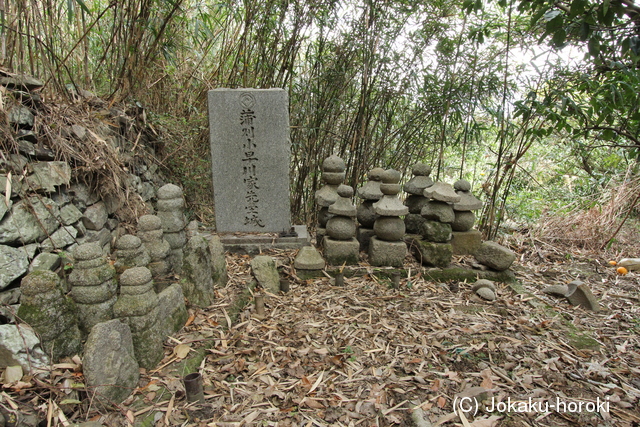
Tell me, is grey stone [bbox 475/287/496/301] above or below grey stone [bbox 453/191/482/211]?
below

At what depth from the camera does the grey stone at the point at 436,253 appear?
311 centimetres

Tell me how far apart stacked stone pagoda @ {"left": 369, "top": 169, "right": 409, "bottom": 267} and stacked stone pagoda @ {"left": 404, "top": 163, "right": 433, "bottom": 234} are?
35 cm

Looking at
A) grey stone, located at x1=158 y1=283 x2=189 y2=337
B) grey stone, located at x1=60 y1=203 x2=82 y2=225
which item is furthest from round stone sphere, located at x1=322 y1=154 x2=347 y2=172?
grey stone, located at x1=60 y1=203 x2=82 y2=225

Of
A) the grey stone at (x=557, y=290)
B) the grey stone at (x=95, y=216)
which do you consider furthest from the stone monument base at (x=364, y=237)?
the grey stone at (x=95, y=216)

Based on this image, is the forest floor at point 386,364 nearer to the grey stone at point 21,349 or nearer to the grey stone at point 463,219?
the grey stone at point 21,349

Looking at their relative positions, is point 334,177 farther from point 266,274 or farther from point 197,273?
point 197,273

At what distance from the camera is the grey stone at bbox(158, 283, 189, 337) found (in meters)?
2.03

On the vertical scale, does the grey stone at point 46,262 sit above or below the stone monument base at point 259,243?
above

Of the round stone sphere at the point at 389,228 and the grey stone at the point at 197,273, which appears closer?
the grey stone at the point at 197,273

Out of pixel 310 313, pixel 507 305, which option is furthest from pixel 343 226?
pixel 507 305

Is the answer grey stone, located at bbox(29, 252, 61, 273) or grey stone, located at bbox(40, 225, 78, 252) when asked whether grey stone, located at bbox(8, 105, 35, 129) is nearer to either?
grey stone, located at bbox(40, 225, 78, 252)

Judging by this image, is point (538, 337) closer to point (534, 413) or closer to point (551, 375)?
point (551, 375)

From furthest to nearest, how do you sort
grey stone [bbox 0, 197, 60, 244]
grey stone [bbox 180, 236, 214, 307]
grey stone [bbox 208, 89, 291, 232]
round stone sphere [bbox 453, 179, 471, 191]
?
1. grey stone [bbox 208, 89, 291, 232]
2. round stone sphere [bbox 453, 179, 471, 191]
3. grey stone [bbox 180, 236, 214, 307]
4. grey stone [bbox 0, 197, 60, 244]

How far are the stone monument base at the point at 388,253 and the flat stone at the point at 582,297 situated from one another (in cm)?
126
